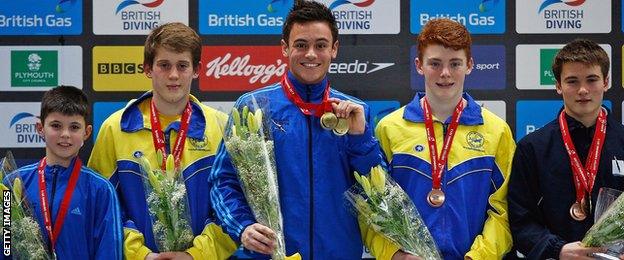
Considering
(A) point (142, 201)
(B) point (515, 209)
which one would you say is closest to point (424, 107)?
(B) point (515, 209)

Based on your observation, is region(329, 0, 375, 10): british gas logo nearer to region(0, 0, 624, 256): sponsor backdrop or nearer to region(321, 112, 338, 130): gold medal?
region(0, 0, 624, 256): sponsor backdrop

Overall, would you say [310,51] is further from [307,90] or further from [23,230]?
[23,230]

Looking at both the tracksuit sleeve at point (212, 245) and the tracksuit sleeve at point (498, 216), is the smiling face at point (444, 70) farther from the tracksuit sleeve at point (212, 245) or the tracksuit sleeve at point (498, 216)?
the tracksuit sleeve at point (212, 245)

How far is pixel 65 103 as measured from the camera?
410 cm

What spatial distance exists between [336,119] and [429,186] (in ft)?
2.11

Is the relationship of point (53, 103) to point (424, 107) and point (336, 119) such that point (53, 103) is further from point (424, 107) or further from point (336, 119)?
point (424, 107)

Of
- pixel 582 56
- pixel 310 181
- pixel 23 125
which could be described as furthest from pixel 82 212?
pixel 582 56

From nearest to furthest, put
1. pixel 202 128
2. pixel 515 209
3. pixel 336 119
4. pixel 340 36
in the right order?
pixel 336 119, pixel 515 209, pixel 202 128, pixel 340 36

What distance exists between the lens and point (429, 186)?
4.06 metres

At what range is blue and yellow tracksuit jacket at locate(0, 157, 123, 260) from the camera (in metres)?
3.95

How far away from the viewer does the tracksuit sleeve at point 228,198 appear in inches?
145

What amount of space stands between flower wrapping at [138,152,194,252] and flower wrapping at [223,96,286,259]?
341mm

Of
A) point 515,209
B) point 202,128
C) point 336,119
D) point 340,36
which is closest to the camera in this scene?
point 336,119

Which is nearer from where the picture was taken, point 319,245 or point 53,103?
point 319,245
